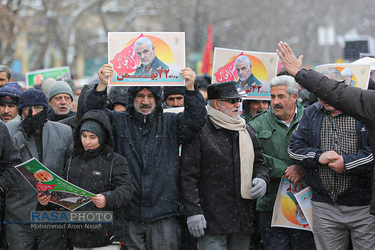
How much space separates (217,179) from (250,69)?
158 cm

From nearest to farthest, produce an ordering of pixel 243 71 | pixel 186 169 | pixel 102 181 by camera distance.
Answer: pixel 102 181, pixel 186 169, pixel 243 71

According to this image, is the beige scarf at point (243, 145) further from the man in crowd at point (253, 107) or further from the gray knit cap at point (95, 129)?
the man in crowd at point (253, 107)

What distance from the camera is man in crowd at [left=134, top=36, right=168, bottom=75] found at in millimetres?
5562

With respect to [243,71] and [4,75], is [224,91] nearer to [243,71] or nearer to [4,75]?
[243,71]

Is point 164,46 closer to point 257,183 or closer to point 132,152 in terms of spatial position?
point 132,152

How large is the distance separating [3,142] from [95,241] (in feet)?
4.03

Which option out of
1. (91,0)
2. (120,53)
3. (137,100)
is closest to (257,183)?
(137,100)

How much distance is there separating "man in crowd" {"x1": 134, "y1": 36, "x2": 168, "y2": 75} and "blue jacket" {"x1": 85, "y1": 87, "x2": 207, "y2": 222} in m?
0.18

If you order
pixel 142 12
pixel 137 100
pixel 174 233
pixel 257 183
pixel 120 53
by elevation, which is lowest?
pixel 174 233

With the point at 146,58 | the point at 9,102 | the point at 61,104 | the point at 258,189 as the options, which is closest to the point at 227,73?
the point at 146,58

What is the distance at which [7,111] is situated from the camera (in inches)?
260

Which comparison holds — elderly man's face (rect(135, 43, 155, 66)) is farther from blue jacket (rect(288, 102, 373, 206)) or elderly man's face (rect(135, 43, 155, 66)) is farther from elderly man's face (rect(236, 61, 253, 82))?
blue jacket (rect(288, 102, 373, 206))

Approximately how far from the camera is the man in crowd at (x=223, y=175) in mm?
5617

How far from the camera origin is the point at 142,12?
38.4m
